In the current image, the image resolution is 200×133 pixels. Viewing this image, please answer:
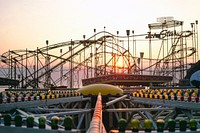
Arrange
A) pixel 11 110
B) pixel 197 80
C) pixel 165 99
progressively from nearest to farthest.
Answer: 1. pixel 11 110
2. pixel 165 99
3. pixel 197 80

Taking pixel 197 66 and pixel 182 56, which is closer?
pixel 197 66

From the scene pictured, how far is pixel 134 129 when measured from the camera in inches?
264

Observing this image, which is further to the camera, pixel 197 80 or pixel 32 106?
pixel 197 80

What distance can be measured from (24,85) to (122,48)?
17183mm

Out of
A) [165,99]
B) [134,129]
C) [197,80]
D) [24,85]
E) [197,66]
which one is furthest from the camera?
[24,85]

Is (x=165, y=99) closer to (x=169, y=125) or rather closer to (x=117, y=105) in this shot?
(x=117, y=105)

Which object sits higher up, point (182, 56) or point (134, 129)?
point (182, 56)

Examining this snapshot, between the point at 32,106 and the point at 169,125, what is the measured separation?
1141 cm

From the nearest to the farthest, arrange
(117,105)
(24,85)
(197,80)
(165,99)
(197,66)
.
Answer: (165,99) → (117,105) → (197,80) → (197,66) → (24,85)

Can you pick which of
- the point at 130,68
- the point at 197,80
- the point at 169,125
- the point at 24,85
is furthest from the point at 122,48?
the point at 169,125

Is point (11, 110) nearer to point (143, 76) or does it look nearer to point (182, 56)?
point (143, 76)

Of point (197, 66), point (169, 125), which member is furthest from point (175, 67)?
point (169, 125)

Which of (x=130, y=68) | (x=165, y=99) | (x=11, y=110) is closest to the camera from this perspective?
(x=11, y=110)

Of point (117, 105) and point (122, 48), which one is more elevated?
point (122, 48)
